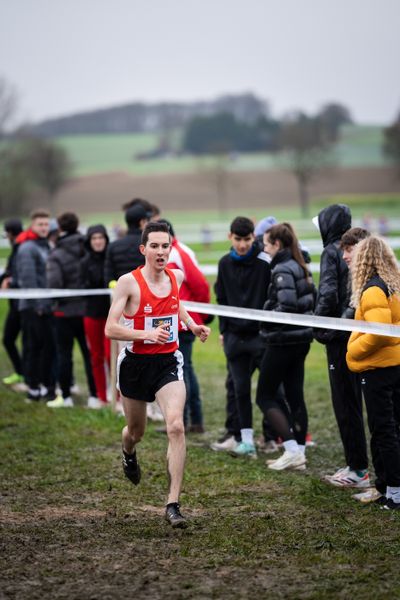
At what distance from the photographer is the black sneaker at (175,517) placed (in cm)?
633

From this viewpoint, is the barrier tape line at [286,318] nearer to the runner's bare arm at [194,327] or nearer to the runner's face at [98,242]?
the runner's face at [98,242]

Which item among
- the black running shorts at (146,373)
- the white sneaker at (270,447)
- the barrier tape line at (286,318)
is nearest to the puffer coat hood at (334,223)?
the barrier tape line at (286,318)

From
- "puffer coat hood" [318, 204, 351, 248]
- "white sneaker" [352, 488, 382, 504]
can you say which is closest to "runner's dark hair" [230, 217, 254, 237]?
"puffer coat hood" [318, 204, 351, 248]

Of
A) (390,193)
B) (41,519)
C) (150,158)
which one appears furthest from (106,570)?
Answer: (150,158)

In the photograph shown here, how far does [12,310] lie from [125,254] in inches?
147

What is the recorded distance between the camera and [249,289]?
8.71m

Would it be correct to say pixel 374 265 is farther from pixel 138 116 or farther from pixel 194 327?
pixel 138 116

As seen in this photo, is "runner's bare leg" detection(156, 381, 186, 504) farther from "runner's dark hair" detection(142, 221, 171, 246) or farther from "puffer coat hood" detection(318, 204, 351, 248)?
"puffer coat hood" detection(318, 204, 351, 248)

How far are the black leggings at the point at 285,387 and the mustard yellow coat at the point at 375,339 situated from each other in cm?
153

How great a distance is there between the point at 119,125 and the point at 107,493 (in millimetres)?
169580

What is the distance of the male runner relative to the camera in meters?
6.42

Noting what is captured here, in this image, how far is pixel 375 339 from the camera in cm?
653

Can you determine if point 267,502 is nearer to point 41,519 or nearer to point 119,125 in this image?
point 41,519

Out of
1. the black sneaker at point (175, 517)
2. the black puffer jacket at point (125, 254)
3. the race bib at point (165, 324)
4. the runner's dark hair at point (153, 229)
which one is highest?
the runner's dark hair at point (153, 229)
